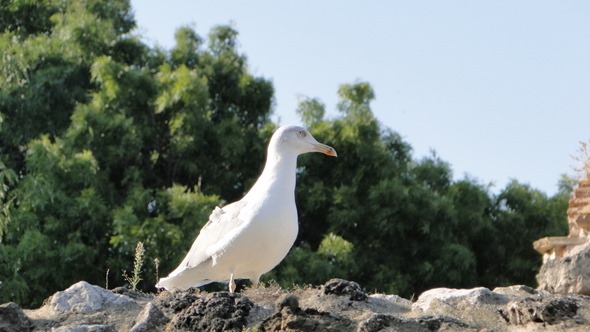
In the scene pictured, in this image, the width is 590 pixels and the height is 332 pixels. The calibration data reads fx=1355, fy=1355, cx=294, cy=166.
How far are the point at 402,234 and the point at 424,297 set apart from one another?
12.4 m

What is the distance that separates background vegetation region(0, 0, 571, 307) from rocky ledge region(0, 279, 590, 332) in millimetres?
9290

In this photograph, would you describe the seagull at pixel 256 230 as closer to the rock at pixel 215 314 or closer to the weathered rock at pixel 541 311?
the rock at pixel 215 314

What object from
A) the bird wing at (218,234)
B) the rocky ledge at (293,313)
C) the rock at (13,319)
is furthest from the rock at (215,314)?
the bird wing at (218,234)

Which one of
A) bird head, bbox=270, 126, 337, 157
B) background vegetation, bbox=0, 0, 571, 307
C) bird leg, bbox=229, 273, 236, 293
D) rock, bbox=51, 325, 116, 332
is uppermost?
background vegetation, bbox=0, 0, 571, 307

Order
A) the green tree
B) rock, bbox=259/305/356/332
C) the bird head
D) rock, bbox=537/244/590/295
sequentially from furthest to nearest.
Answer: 1. the green tree
2. rock, bbox=537/244/590/295
3. the bird head
4. rock, bbox=259/305/356/332

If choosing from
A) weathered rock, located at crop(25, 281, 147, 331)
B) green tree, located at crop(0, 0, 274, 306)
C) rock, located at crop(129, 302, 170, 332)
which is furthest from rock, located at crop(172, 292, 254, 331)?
green tree, located at crop(0, 0, 274, 306)

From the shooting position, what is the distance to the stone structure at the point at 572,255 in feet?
35.5

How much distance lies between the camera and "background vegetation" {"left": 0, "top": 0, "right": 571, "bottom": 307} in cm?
1842

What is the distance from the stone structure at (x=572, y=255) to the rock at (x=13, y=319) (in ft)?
15.6

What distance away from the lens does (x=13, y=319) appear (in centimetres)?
775

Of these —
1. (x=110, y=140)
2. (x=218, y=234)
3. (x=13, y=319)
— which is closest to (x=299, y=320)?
(x=13, y=319)

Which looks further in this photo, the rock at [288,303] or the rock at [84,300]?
the rock at [84,300]

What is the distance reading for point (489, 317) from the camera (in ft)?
26.9

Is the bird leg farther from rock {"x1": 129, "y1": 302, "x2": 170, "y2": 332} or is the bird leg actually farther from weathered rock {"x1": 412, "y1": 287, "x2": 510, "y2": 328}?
rock {"x1": 129, "y1": 302, "x2": 170, "y2": 332}
